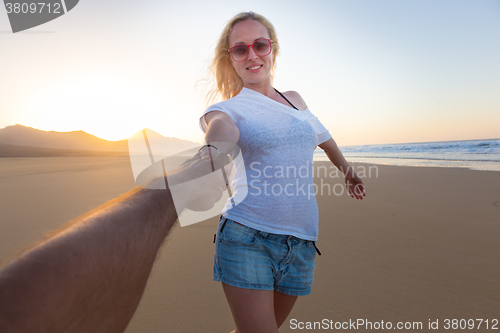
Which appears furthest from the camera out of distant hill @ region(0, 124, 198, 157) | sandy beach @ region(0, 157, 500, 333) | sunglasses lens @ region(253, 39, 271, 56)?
distant hill @ region(0, 124, 198, 157)

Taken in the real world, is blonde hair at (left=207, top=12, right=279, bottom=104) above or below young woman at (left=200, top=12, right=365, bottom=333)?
above

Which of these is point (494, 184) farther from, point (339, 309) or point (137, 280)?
point (137, 280)

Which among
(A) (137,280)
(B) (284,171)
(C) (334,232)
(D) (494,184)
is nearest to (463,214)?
(C) (334,232)

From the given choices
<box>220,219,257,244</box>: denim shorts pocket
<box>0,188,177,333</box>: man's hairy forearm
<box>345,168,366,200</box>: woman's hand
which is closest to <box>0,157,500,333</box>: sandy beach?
<box>0,188,177,333</box>: man's hairy forearm

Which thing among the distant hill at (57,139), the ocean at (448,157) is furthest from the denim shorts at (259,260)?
the distant hill at (57,139)

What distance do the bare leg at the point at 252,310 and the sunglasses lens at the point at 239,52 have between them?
136 cm

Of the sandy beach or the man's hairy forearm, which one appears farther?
the sandy beach

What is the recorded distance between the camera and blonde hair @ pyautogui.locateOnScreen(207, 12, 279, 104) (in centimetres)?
185

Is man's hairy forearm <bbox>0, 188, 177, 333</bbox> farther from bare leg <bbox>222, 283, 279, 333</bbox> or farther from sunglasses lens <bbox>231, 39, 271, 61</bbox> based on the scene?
sunglasses lens <bbox>231, 39, 271, 61</bbox>

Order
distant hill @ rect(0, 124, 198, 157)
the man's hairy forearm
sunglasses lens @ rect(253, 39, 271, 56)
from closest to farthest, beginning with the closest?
the man's hairy forearm
sunglasses lens @ rect(253, 39, 271, 56)
distant hill @ rect(0, 124, 198, 157)

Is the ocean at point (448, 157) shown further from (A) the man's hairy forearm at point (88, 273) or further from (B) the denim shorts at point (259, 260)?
(A) the man's hairy forearm at point (88, 273)

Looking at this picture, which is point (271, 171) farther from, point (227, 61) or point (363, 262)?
point (363, 262)

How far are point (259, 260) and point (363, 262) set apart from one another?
2176mm

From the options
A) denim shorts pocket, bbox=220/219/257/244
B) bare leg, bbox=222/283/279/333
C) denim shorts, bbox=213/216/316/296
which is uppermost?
denim shorts pocket, bbox=220/219/257/244
